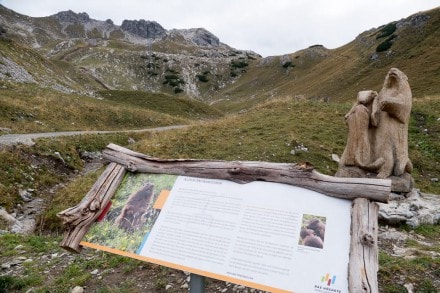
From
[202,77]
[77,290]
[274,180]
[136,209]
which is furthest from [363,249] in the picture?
[202,77]

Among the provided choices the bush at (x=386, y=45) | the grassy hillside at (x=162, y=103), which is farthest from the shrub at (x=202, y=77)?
the bush at (x=386, y=45)

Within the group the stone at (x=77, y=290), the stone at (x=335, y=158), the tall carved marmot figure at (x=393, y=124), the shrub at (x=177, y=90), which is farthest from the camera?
the shrub at (x=177, y=90)

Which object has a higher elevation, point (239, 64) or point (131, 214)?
point (239, 64)

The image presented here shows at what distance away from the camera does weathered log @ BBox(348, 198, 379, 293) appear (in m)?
3.15

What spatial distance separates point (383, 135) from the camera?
9.73 metres

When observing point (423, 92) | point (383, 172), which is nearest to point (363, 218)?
point (383, 172)

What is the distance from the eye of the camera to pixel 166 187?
461 centimetres

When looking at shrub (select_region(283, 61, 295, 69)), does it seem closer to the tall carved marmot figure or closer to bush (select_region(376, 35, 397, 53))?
bush (select_region(376, 35, 397, 53))

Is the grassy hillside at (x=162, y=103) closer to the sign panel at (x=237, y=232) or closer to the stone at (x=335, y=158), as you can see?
the stone at (x=335, y=158)

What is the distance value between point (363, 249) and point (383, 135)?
7228 millimetres

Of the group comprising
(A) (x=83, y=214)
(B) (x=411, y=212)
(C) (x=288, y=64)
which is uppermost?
(C) (x=288, y=64)

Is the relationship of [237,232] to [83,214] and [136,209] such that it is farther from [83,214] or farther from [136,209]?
[83,214]

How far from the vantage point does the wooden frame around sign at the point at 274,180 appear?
332 centimetres

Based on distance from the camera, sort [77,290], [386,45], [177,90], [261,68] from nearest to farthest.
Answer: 1. [77,290]
2. [386,45]
3. [177,90]
4. [261,68]
